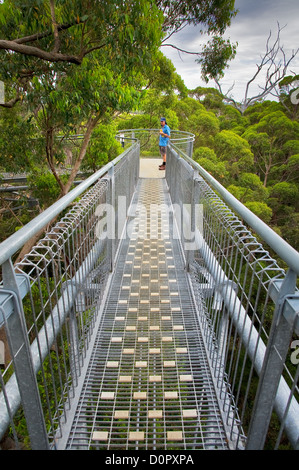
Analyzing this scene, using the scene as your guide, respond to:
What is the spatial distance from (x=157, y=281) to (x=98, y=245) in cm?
106

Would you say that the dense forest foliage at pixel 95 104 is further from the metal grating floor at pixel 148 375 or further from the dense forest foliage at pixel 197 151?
the metal grating floor at pixel 148 375

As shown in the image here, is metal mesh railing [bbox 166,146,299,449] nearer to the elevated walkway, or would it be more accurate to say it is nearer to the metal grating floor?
the elevated walkway

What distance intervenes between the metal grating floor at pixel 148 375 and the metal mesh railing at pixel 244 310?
0.16 m

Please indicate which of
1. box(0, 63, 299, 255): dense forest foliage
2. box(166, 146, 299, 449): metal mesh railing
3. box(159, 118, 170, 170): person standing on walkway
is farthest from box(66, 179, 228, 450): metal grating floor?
box(0, 63, 299, 255): dense forest foliage

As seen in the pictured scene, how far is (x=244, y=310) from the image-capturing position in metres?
2.14

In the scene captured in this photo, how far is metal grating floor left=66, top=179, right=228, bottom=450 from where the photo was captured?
6.95 feet

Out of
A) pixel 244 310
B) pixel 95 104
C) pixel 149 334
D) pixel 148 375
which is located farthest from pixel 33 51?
pixel 244 310

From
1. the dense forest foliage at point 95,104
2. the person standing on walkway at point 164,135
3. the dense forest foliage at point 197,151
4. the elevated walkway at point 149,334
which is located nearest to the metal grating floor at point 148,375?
the elevated walkway at point 149,334

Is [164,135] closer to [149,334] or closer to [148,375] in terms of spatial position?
[149,334]

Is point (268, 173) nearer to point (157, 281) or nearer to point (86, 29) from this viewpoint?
point (86, 29)

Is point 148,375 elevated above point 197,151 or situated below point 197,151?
above

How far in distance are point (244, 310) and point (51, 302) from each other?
120cm

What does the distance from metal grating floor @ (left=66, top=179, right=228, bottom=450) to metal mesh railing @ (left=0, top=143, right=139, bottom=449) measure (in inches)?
7.1

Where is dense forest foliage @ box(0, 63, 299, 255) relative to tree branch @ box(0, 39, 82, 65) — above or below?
below
